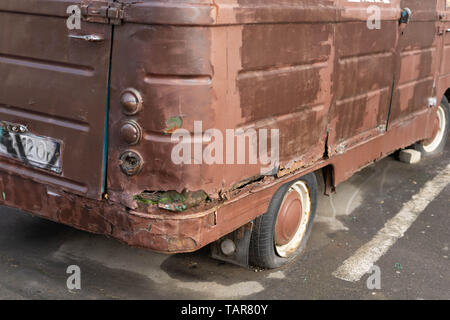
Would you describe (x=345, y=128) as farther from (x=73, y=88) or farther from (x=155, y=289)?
(x=73, y=88)

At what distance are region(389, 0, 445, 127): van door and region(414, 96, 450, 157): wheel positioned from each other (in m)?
1.12

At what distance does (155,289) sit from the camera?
3.91 m

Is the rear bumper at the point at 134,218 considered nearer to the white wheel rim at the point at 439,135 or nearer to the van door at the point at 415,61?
the van door at the point at 415,61

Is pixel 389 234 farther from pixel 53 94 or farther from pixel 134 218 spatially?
pixel 53 94

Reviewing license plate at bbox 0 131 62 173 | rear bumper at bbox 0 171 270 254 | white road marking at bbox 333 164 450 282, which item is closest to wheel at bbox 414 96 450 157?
white road marking at bbox 333 164 450 282

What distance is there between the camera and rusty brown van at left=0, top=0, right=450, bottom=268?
10.1ft

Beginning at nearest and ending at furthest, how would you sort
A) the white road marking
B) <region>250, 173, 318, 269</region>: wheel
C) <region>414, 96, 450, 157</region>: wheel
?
<region>250, 173, 318, 269</region>: wheel
the white road marking
<region>414, 96, 450, 157</region>: wheel

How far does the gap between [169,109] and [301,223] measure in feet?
6.36

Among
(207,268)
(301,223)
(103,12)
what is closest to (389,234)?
(301,223)

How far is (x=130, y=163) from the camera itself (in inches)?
126

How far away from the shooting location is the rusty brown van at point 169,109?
10.1 feet

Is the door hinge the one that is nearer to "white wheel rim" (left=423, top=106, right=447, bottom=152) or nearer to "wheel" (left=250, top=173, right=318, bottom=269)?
"wheel" (left=250, top=173, right=318, bottom=269)

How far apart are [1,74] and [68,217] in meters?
1.07
